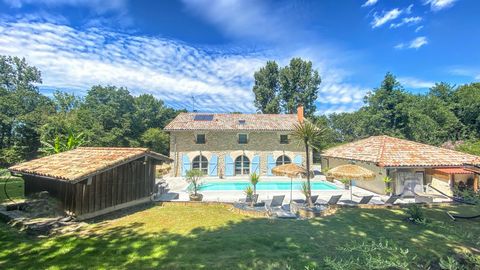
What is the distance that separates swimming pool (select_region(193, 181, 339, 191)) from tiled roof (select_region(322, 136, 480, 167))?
334 cm

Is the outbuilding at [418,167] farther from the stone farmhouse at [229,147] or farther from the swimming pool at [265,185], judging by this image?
the stone farmhouse at [229,147]

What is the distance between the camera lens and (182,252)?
25.0 ft

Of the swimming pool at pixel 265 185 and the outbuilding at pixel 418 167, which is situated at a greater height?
the outbuilding at pixel 418 167

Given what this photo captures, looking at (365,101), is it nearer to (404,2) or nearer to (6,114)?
(404,2)

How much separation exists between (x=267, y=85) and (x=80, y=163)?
39.0 meters

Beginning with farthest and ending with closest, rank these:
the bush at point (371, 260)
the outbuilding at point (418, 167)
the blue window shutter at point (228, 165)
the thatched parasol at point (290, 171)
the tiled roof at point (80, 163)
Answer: the blue window shutter at point (228, 165)
the outbuilding at point (418, 167)
the thatched parasol at point (290, 171)
the tiled roof at point (80, 163)
the bush at point (371, 260)

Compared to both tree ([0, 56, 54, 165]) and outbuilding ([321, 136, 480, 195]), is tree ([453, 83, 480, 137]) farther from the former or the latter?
tree ([0, 56, 54, 165])

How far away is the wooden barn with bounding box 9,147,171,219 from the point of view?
37.0 feet

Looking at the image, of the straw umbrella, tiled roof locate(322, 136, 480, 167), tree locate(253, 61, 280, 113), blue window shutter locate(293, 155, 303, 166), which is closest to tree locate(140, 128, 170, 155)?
tree locate(253, 61, 280, 113)

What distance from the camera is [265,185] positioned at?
73.1 feet

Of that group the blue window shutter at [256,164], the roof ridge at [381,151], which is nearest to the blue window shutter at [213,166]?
the blue window shutter at [256,164]

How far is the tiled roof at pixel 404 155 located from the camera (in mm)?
17578

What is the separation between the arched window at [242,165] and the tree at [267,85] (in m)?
20.4

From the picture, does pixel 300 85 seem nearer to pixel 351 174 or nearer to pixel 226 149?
pixel 226 149
